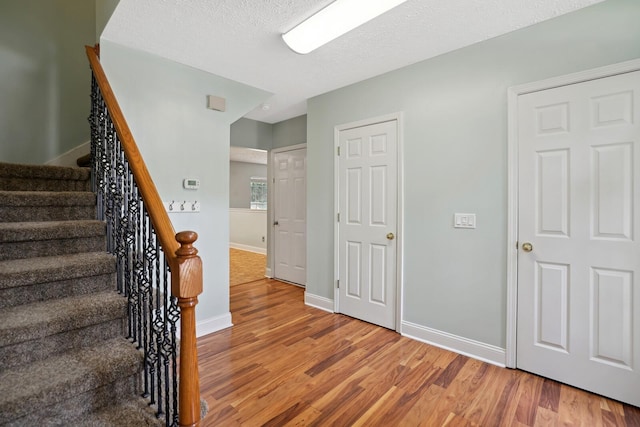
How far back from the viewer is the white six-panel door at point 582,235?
180 centimetres

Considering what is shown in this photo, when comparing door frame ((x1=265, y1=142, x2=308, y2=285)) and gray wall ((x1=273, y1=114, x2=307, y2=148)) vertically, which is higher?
gray wall ((x1=273, y1=114, x2=307, y2=148))

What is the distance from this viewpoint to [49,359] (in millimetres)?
1298

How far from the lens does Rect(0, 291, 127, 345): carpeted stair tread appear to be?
1.23 m

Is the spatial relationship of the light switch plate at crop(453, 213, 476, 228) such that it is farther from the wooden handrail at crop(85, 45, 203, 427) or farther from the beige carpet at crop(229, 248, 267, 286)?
the beige carpet at crop(229, 248, 267, 286)

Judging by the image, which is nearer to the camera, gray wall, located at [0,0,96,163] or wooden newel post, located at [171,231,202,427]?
wooden newel post, located at [171,231,202,427]

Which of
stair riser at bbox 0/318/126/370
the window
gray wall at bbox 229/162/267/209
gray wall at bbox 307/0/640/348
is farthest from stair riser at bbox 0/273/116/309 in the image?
the window

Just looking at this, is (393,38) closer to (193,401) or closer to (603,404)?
(193,401)

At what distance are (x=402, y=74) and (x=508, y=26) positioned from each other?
877 millimetres

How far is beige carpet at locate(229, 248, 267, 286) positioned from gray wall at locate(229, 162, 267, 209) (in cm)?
198

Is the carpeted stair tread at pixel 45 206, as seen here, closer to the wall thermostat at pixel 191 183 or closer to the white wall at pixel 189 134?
the white wall at pixel 189 134

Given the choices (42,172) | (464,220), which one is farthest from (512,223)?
(42,172)

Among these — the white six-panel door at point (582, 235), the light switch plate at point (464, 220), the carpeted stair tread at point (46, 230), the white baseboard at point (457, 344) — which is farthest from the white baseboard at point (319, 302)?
the carpeted stair tread at point (46, 230)

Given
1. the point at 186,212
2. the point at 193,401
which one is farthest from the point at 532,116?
the point at 186,212

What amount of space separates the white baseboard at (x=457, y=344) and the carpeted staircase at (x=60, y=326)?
7.12 ft
